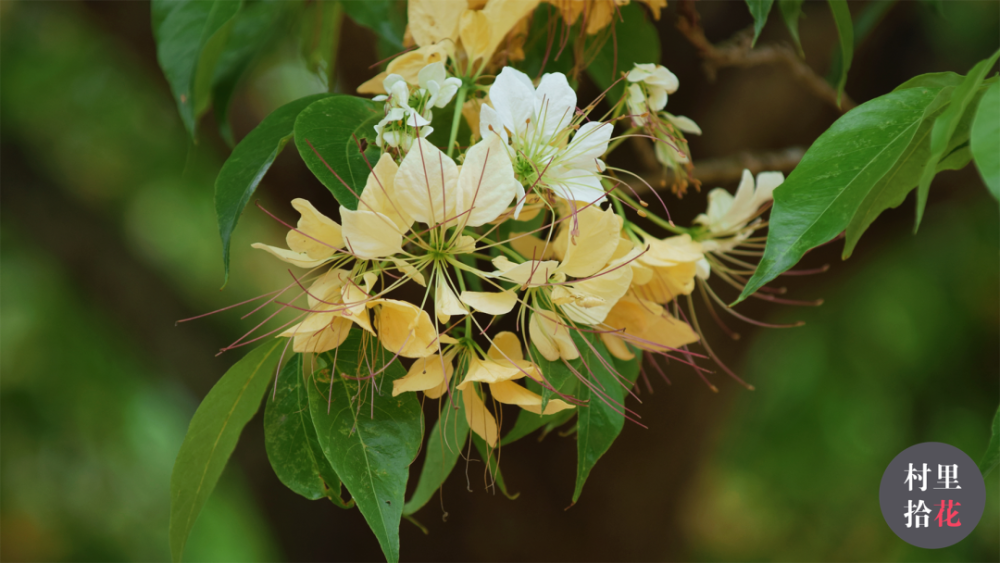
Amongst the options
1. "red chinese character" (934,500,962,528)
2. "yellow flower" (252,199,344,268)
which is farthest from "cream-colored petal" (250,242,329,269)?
"red chinese character" (934,500,962,528)

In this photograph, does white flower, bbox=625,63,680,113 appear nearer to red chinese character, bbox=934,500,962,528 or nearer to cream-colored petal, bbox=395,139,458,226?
cream-colored petal, bbox=395,139,458,226

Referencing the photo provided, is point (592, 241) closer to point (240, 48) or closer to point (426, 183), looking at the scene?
point (426, 183)

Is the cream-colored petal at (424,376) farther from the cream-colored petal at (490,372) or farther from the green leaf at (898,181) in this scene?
the green leaf at (898,181)

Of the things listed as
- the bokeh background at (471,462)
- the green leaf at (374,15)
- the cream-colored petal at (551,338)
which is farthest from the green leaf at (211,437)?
the bokeh background at (471,462)

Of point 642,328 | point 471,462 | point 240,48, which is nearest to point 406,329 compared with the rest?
point 642,328

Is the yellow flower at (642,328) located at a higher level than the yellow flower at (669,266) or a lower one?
lower

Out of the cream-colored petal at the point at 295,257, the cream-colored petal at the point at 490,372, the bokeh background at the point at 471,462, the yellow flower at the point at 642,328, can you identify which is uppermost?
the cream-colored petal at the point at 295,257

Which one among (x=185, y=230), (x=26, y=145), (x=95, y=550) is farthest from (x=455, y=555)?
(x=185, y=230)
